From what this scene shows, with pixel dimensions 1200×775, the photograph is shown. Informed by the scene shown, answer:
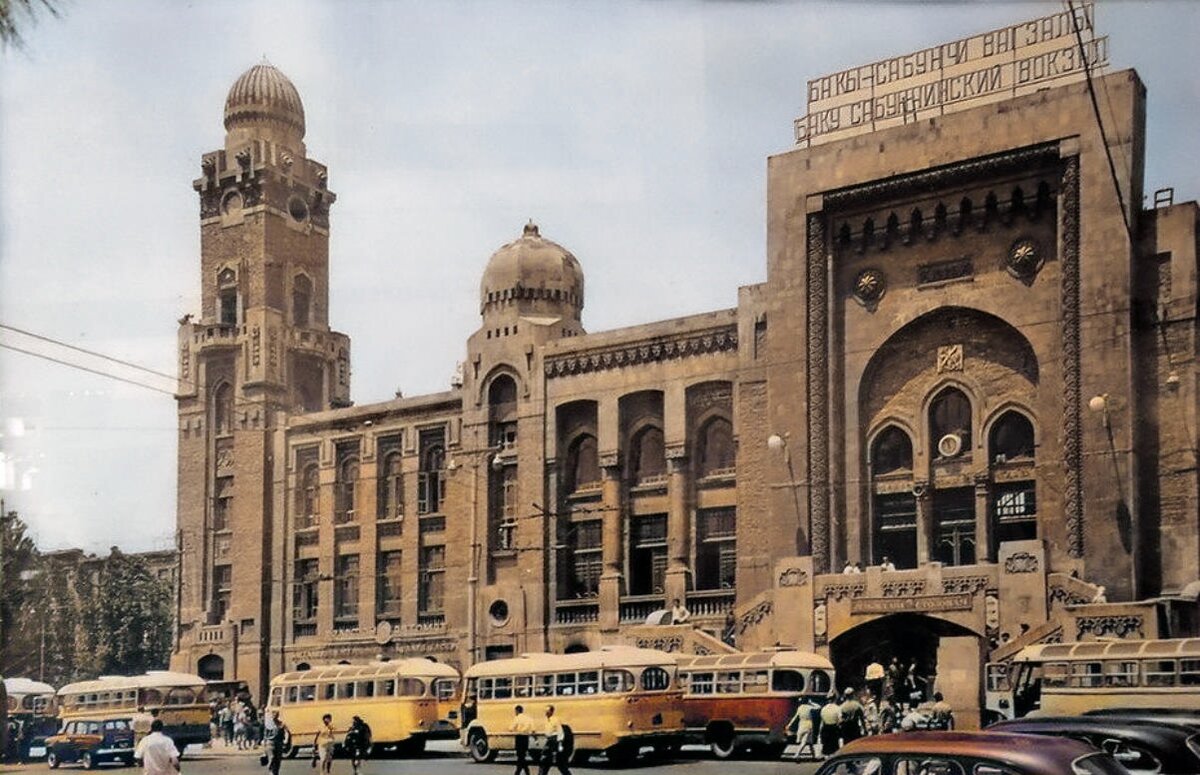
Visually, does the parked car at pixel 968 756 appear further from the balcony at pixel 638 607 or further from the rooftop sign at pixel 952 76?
the balcony at pixel 638 607

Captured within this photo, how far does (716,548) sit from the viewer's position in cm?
3847

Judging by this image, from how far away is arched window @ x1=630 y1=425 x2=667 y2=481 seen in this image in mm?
40062

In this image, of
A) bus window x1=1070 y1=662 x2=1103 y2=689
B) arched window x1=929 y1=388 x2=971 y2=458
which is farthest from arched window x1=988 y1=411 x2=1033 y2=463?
bus window x1=1070 y1=662 x2=1103 y2=689

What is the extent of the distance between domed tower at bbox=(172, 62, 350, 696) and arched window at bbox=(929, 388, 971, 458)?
64.7 ft

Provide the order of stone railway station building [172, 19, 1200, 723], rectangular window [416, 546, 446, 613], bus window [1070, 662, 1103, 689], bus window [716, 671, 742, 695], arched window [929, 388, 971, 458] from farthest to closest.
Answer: rectangular window [416, 546, 446, 613], arched window [929, 388, 971, 458], stone railway station building [172, 19, 1200, 723], bus window [716, 671, 742, 695], bus window [1070, 662, 1103, 689]

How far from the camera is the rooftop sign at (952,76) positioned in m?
34.2

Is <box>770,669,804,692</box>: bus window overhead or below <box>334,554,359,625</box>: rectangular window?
below

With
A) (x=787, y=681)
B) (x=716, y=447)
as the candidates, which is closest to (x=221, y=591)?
(x=716, y=447)

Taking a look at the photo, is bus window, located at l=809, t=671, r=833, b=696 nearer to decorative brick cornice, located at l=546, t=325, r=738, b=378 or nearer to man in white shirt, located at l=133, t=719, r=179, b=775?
decorative brick cornice, located at l=546, t=325, r=738, b=378

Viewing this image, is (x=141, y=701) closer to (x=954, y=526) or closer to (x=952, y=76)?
(x=954, y=526)

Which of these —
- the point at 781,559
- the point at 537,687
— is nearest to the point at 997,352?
the point at 781,559

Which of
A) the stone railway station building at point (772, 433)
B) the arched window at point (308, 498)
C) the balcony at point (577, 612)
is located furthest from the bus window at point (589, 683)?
the arched window at point (308, 498)

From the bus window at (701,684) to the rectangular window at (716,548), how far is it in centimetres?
914

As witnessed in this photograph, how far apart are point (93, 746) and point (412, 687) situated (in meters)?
6.13
